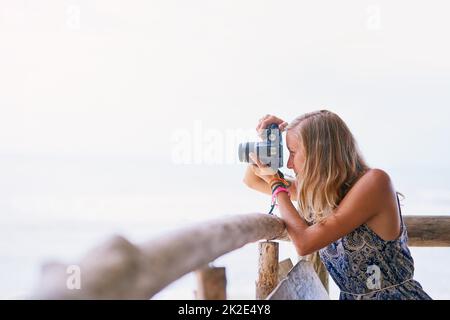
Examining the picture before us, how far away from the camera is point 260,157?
6.15 feet

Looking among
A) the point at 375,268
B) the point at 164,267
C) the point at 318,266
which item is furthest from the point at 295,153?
the point at 164,267

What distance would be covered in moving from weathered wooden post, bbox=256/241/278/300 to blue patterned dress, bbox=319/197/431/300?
25 centimetres

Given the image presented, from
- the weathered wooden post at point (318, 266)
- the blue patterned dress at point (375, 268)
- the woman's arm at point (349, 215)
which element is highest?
the woman's arm at point (349, 215)

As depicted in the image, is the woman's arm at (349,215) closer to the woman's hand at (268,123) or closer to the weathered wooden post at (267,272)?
the weathered wooden post at (267,272)

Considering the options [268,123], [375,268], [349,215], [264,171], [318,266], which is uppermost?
[268,123]

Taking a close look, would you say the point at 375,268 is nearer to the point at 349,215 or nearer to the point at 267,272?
the point at 349,215

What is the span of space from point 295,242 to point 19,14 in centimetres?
2160

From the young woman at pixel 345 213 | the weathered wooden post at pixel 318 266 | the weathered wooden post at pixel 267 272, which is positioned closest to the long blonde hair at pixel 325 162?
the young woman at pixel 345 213

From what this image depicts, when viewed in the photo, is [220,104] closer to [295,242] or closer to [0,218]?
[0,218]

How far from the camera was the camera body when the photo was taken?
73.3 inches

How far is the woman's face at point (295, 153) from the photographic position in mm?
1797

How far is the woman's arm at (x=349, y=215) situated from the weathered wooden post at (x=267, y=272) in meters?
0.10

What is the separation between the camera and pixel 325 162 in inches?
69.2

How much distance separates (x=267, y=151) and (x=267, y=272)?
1.45 feet
